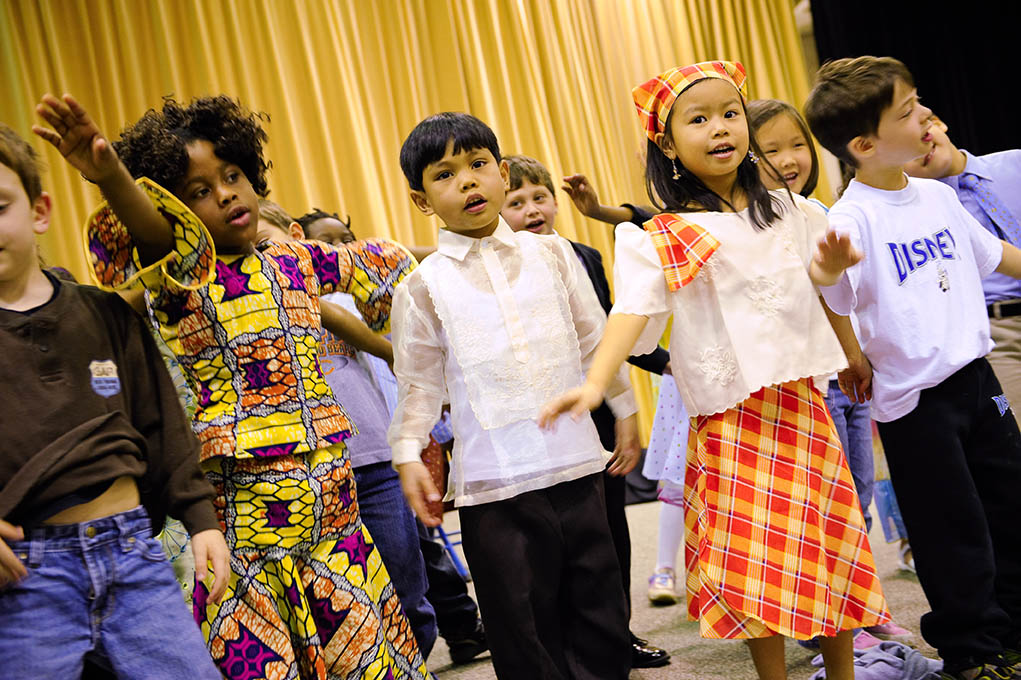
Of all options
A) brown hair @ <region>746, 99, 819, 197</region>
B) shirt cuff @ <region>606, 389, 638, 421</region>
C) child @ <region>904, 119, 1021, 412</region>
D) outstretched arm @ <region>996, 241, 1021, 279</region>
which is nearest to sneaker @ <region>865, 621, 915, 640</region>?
child @ <region>904, 119, 1021, 412</region>

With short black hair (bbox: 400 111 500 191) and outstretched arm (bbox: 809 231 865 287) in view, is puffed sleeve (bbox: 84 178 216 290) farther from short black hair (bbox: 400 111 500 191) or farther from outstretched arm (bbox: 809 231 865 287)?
outstretched arm (bbox: 809 231 865 287)

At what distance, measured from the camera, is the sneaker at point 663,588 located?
3021 millimetres

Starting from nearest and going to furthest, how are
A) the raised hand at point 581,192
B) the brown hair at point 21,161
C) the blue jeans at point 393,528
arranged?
the brown hair at point 21,161
the blue jeans at point 393,528
the raised hand at point 581,192

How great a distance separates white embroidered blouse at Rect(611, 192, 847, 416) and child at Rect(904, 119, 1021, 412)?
0.74 metres

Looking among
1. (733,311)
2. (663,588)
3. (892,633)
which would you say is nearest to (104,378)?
(733,311)

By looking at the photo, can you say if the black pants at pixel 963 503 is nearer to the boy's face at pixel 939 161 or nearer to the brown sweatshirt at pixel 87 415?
the boy's face at pixel 939 161

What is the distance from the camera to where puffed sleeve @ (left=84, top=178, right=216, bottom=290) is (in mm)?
1593

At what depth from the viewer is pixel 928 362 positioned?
191cm

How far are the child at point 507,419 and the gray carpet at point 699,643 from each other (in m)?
0.10

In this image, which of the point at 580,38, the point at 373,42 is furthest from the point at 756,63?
the point at 373,42

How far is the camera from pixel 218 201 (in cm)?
173

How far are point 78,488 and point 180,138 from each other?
72cm

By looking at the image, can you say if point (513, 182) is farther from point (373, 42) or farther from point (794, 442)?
point (373, 42)

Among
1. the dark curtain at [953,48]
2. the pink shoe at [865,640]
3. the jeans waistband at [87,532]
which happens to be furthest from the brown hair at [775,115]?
the dark curtain at [953,48]
